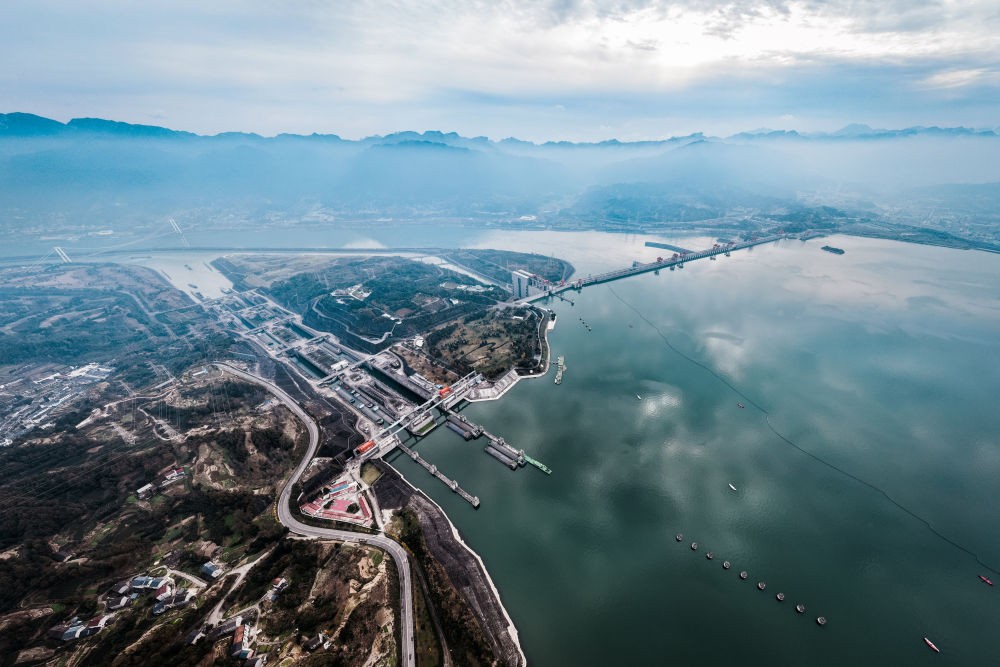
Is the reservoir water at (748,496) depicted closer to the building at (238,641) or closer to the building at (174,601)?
the building at (238,641)

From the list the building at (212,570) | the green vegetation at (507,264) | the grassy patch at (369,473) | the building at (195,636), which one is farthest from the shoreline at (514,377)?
the green vegetation at (507,264)

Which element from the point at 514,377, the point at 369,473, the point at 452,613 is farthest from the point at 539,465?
the point at 369,473

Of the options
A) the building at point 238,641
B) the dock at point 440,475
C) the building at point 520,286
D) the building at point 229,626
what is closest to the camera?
the building at point 238,641

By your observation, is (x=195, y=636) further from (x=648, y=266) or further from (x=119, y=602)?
(x=648, y=266)

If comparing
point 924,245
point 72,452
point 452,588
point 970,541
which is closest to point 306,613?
point 452,588

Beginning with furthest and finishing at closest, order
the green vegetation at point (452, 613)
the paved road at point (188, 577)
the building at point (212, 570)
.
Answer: the building at point (212, 570) < the paved road at point (188, 577) < the green vegetation at point (452, 613)

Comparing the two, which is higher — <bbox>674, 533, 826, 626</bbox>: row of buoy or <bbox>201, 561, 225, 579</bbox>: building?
<bbox>674, 533, 826, 626</bbox>: row of buoy

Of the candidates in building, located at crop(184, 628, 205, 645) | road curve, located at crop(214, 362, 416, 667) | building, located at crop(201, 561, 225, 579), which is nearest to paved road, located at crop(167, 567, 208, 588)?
building, located at crop(201, 561, 225, 579)

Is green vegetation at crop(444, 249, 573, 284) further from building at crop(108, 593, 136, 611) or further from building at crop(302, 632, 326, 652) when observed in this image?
building at crop(108, 593, 136, 611)
